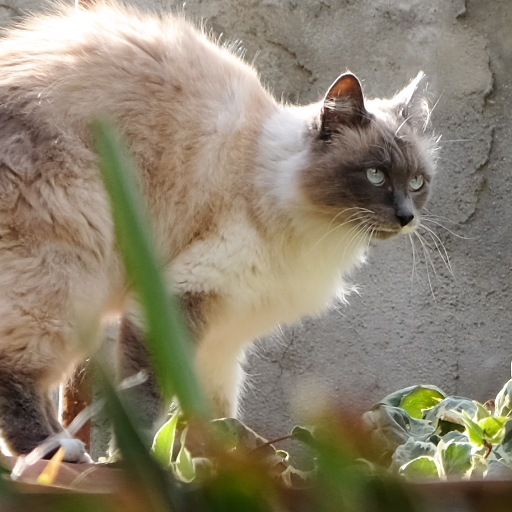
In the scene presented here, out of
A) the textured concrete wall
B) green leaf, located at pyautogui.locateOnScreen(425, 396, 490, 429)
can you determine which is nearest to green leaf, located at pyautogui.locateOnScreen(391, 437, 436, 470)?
green leaf, located at pyautogui.locateOnScreen(425, 396, 490, 429)

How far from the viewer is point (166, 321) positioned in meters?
0.33

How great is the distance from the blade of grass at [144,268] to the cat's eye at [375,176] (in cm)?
202

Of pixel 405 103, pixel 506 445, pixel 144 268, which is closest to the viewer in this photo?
pixel 144 268

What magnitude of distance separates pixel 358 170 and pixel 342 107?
203 mm

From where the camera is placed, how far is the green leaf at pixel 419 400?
6.18 feet

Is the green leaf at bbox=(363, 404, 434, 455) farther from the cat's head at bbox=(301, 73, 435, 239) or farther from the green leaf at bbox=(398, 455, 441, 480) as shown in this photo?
the cat's head at bbox=(301, 73, 435, 239)

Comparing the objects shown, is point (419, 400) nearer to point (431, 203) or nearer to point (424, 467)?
point (424, 467)

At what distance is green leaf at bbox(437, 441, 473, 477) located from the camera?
1279 mm

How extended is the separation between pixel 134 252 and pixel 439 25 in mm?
3282

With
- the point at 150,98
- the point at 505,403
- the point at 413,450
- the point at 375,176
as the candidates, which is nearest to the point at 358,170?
the point at 375,176

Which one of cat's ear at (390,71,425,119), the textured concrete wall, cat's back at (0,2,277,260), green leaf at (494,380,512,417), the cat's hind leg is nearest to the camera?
green leaf at (494,380,512,417)

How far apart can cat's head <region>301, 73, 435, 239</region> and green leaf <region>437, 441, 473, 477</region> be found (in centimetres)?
102

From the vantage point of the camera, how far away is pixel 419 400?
189 cm

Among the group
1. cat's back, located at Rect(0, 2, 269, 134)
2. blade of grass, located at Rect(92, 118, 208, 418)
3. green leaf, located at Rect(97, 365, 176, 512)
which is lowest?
cat's back, located at Rect(0, 2, 269, 134)
